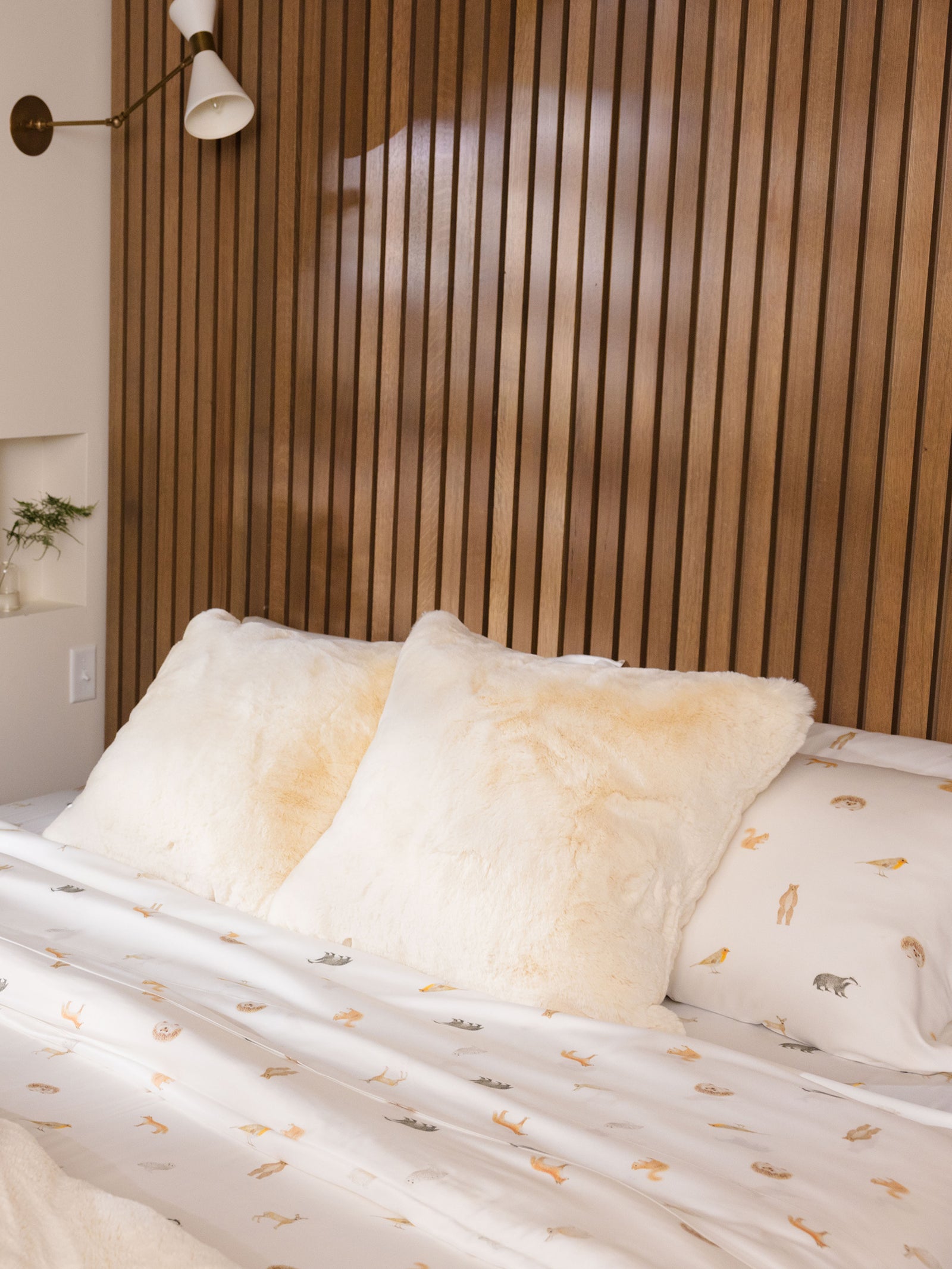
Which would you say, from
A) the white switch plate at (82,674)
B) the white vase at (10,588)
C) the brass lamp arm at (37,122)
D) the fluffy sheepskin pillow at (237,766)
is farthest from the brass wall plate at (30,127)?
the fluffy sheepskin pillow at (237,766)

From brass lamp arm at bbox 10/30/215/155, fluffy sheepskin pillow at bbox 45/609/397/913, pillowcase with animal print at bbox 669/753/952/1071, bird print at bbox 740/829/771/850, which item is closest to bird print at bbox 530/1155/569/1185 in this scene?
pillowcase with animal print at bbox 669/753/952/1071

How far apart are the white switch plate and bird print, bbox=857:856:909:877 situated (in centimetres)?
185

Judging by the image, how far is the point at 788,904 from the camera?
1621mm

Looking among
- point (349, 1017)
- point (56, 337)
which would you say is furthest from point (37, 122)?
point (349, 1017)

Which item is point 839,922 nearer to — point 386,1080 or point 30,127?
point 386,1080

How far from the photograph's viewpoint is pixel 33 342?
8.57 ft

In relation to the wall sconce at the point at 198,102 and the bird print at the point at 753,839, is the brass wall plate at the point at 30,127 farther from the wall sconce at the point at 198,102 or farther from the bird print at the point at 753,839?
the bird print at the point at 753,839

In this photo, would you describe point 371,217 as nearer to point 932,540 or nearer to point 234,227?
point 234,227

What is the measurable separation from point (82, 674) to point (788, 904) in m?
1.78

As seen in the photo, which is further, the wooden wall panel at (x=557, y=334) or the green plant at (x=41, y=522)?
the green plant at (x=41, y=522)

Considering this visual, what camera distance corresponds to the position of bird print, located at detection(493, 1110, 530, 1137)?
129cm

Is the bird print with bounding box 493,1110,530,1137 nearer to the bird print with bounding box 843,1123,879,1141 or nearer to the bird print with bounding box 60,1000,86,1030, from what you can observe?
the bird print with bounding box 843,1123,879,1141

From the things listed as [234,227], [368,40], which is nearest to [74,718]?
[234,227]

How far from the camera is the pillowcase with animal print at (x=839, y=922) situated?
5.00ft
